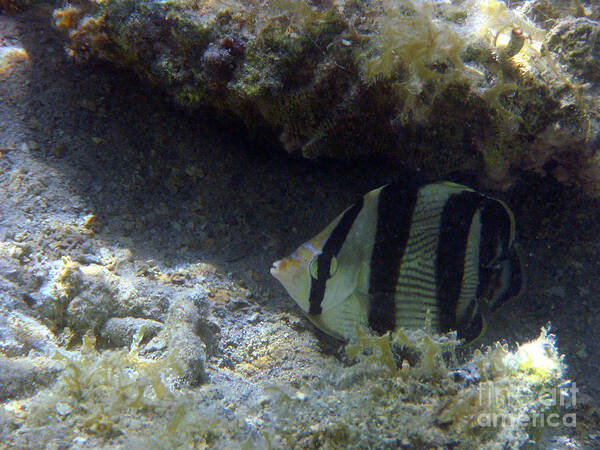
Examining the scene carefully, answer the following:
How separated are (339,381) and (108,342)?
3.75 feet

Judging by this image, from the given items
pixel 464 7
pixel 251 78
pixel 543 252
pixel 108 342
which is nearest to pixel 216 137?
pixel 251 78

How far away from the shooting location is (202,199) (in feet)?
8.51

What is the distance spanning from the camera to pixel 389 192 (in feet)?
6.39

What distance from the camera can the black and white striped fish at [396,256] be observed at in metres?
1.94

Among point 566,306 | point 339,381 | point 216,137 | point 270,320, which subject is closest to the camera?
point 339,381

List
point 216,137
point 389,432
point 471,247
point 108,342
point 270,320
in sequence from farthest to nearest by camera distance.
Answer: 1. point 216,137
2. point 270,320
3. point 471,247
4. point 108,342
5. point 389,432

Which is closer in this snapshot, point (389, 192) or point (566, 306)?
point (389, 192)

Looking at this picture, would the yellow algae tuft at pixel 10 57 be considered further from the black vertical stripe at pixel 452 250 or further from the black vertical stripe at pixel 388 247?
the black vertical stripe at pixel 452 250

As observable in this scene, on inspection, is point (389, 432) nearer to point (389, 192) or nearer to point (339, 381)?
point (339, 381)

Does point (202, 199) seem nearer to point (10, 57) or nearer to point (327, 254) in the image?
point (327, 254)

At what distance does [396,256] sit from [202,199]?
138 centimetres

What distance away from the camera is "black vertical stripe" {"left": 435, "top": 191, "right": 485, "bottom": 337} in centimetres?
193

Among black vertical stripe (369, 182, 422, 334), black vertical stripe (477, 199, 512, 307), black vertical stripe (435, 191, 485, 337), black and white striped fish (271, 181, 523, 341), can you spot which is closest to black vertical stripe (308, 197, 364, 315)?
black and white striped fish (271, 181, 523, 341)

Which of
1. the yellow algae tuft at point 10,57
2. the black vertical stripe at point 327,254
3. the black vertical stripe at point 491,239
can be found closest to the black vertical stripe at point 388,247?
the black vertical stripe at point 327,254
